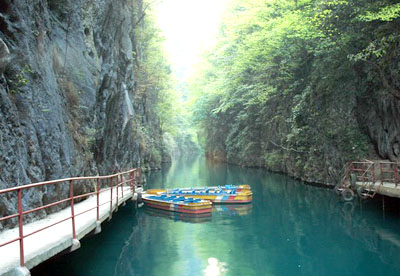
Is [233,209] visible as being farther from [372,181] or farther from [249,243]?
[372,181]

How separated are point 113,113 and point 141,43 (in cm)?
1536

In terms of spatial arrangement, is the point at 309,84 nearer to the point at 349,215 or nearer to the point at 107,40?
the point at 349,215

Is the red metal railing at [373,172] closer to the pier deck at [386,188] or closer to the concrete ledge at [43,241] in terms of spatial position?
the pier deck at [386,188]

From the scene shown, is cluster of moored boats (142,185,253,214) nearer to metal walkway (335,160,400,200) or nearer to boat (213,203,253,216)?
boat (213,203,253,216)

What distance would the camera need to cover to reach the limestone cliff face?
761 cm

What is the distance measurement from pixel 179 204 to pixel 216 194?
2998 millimetres

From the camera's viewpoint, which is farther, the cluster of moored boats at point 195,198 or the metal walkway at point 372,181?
the cluster of moored boats at point 195,198

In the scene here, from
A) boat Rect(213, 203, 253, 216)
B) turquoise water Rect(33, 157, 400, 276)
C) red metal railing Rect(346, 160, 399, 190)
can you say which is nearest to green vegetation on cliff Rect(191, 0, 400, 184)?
red metal railing Rect(346, 160, 399, 190)

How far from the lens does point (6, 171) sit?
6.84m

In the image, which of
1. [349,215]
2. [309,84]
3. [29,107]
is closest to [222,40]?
[309,84]

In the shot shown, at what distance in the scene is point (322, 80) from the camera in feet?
64.2

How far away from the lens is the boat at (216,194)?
660 inches

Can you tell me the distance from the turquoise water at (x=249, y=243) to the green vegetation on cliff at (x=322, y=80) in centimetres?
391

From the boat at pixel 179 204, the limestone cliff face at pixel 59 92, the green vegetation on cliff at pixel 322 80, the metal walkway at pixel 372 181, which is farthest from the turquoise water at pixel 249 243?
the green vegetation on cliff at pixel 322 80
